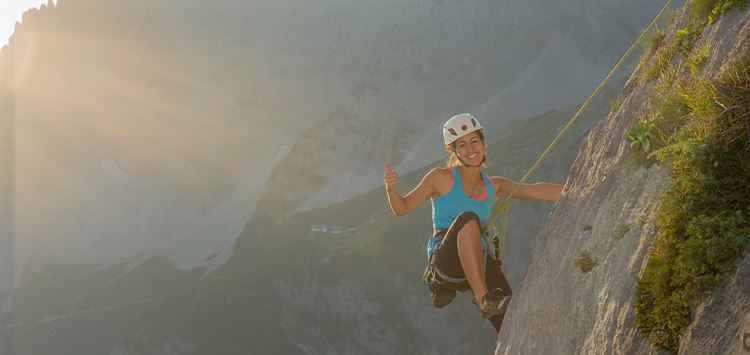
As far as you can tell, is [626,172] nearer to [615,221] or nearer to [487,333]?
[615,221]

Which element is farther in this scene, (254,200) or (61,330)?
(254,200)

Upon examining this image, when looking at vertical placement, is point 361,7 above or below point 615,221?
above

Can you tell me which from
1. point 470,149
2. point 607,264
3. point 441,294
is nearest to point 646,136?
point 607,264

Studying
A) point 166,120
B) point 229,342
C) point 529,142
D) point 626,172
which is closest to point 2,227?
point 166,120

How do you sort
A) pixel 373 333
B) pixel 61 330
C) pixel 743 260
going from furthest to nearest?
pixel 61 330 < pixel 373 333 < pixel 743 260

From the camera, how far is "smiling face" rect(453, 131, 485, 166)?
1025cm

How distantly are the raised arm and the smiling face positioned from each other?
1.66ft

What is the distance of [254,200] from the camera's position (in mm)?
168625

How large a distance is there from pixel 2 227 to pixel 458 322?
460 ft

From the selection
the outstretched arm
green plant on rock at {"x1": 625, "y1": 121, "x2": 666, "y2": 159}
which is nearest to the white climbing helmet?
the outstretched arm

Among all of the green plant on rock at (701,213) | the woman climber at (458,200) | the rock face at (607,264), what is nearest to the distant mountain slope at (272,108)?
the woman climber at (458,200)

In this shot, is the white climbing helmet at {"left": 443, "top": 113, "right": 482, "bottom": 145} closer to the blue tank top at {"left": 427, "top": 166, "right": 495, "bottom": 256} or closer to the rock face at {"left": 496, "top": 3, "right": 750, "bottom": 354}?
the blue tank top at {"left": 427, "top": 166, "right": 495, "bottom": 256}

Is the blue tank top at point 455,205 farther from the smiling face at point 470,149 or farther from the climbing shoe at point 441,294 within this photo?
the climbing shoe at point 441,294

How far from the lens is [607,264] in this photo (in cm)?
777
